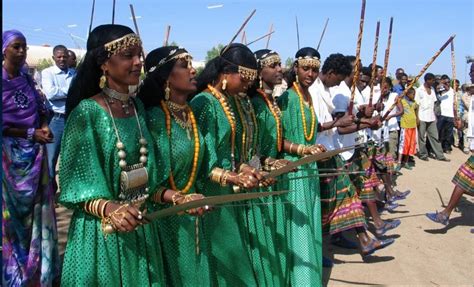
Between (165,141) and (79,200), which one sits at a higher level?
(165,141)

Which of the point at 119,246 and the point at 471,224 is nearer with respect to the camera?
the point at 119,246

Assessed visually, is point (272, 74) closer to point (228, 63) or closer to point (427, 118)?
point (228, 63)

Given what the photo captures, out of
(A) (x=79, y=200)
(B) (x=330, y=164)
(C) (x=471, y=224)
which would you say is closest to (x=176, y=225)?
(A) (x=79, y=200)

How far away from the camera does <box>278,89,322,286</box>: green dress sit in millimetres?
3959

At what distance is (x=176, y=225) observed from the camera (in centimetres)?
277

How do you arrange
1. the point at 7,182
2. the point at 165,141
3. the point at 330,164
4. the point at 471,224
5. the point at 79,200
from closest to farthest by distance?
the point at 79,200, the point at 165,141, the point at 7,182, the point at 330,164, the point at 471,224

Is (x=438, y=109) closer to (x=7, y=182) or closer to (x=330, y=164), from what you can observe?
(x=330, y=164)

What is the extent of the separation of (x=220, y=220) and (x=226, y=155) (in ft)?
1.42

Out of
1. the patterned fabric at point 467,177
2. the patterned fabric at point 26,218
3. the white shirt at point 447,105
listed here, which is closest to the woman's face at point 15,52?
the patterned fabric at point 26,218

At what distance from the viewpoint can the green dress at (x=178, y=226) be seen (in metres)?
2.70

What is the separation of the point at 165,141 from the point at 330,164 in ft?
8.37

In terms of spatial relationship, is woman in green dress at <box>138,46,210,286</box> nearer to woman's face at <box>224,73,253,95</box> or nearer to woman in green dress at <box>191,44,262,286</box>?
woman in green dress at <box>191,44,262,286</box>

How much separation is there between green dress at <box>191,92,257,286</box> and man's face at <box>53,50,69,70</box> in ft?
13.1

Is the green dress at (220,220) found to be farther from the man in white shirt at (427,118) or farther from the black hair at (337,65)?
the man in white shirt at (427,118)
